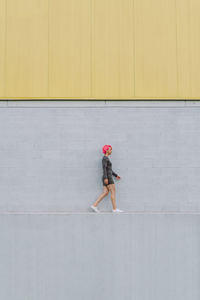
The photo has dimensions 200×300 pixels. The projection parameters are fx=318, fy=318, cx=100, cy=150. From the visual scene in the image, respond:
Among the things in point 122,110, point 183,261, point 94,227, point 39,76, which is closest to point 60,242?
point 94,227

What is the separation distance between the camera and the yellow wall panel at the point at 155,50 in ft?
24.6

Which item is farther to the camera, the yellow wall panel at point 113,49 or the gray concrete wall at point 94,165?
the yellow wall panel at point 113,49

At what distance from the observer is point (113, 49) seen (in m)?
7.53

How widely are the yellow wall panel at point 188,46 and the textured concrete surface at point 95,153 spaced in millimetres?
423

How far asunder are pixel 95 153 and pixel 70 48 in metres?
2.55

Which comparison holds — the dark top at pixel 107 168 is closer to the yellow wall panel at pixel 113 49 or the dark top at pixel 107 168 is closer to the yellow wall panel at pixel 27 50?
the yellow wall panel at pixel 113 49

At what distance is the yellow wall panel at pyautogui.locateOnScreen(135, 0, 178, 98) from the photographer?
7500 millimetres

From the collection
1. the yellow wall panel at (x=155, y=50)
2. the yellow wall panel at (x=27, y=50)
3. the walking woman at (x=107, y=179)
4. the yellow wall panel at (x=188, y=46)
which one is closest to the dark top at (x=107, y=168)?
the walking woman at (x=107, y=179)

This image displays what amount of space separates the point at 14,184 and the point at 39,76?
2.60 m

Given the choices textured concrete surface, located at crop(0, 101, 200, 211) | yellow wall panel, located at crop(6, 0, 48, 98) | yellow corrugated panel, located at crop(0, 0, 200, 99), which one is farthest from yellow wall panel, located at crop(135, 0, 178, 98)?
yellow wall panel, located at crop(6, 0, 48, 98)

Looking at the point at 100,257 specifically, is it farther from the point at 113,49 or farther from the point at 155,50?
the point at 155,50

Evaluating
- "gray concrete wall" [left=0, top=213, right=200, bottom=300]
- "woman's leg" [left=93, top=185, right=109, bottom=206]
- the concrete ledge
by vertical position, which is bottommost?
"gray concrete wall" [left=0, top=213, right=200, bottom=300]

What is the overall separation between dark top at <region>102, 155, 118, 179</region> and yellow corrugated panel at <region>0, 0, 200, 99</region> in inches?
58.8

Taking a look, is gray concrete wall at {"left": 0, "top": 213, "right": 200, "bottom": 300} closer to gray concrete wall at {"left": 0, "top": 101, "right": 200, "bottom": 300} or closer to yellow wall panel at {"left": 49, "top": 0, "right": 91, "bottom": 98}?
gray concrete wall at {"left": 0, "top": 101, "right": 200, "bottom": 300}
